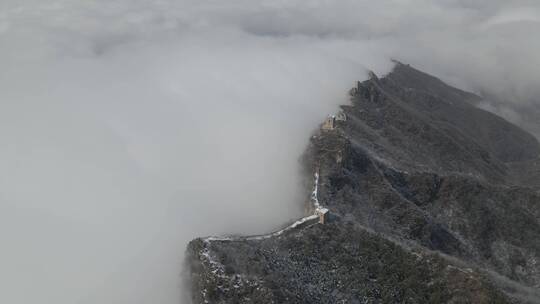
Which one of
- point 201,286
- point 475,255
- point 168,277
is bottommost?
point 475,255

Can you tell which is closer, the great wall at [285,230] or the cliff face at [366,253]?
the cliff face at [366,253]

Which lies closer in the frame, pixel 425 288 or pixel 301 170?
pixel 425 288

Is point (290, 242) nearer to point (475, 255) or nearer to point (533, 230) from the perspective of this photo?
point (475, 255)

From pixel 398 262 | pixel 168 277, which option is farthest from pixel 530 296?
pixel 168 277

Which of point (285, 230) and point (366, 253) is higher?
point (285, 230)

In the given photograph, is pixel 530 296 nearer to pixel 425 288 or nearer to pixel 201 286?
pixel 425 288

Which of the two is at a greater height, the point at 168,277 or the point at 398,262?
the point at 398,262

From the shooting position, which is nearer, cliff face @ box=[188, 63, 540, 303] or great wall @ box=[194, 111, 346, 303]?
cliff face @ box=[188, 63, 540, 303]

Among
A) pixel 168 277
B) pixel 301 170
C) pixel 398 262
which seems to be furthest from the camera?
pixel 301 170

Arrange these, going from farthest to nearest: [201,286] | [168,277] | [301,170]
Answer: [301,170] → [168,277] → [201,286]

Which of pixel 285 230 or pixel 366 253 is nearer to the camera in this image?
pixel 366 253
